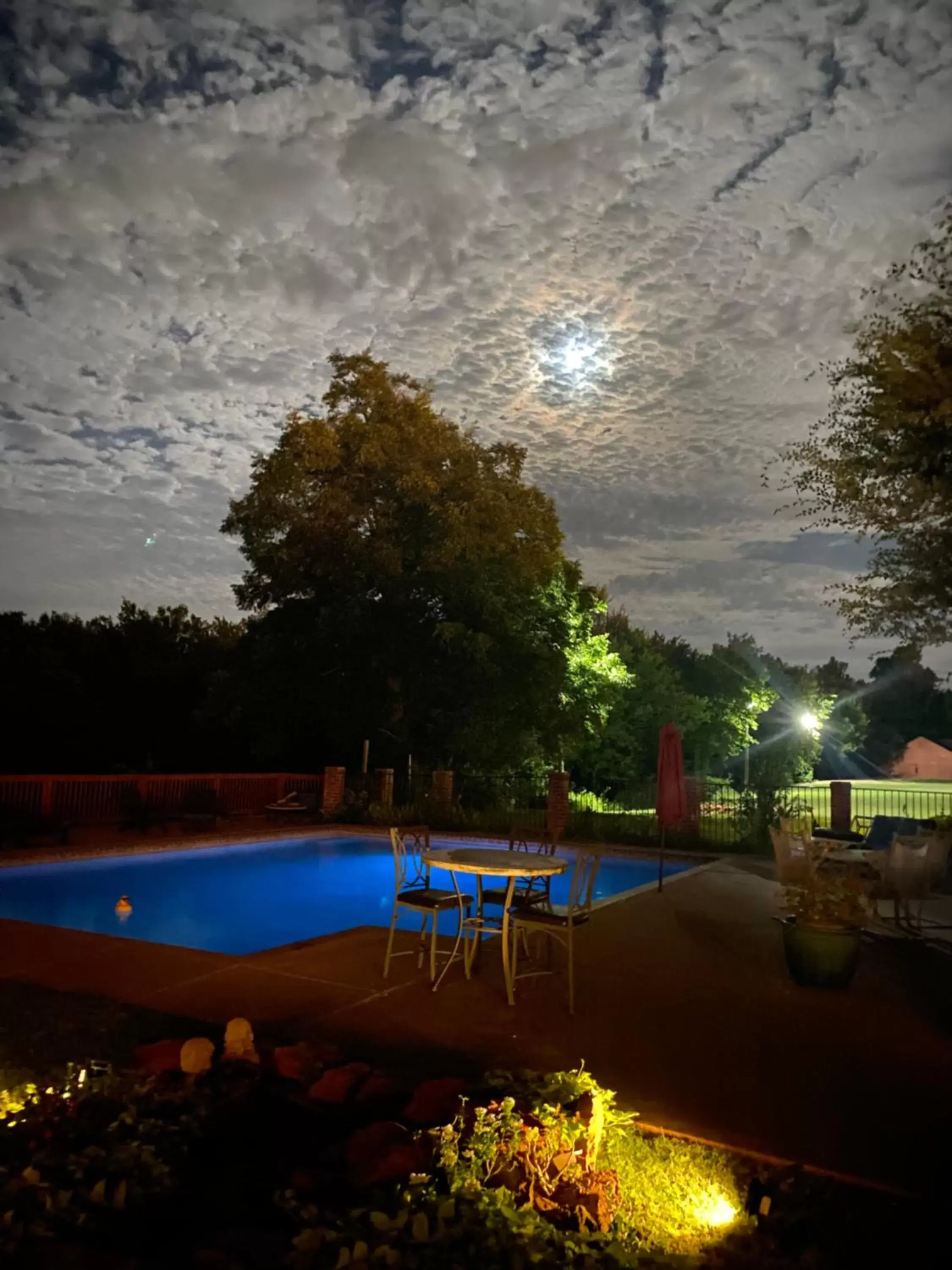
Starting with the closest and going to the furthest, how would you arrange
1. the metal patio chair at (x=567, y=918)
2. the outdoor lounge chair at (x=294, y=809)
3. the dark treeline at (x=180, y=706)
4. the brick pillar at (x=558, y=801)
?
the metal patio chair at (x=567, y=918), the brick pillar at (x=558, y=801), the outdoor lounge chair at (x=294, y=809), the dark treeline at (x=180, y=706)

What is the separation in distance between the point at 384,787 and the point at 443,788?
1.34 metres

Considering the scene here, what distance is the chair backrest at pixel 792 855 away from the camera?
31.3ft

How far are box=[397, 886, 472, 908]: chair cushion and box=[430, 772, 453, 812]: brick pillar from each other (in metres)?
12.4

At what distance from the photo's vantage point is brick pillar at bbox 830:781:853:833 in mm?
15227

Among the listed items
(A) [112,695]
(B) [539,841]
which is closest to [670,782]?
(B) [539,841]

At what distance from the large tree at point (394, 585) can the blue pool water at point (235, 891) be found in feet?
20.3

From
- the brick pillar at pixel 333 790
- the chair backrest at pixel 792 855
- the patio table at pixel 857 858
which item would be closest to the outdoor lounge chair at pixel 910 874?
the patio table at pixel 857 858

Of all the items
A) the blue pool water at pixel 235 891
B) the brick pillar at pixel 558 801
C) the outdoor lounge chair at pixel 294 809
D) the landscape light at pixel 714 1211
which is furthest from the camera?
the outdoor lounge chair at pixel 294 809

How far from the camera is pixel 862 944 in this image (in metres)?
7.38

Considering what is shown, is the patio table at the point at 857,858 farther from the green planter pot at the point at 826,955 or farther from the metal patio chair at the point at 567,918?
the metal patio chair at the point at 567,918

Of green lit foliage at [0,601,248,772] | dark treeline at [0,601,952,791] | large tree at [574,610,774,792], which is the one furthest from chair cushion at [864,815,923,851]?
green lit foliage at [0,601,248,772]

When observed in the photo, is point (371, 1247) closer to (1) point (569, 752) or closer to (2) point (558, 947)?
(2) point (558, 947)

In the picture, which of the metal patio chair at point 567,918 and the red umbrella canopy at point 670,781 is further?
the red umbrella canopy at point 670,781

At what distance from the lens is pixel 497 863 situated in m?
6.04
